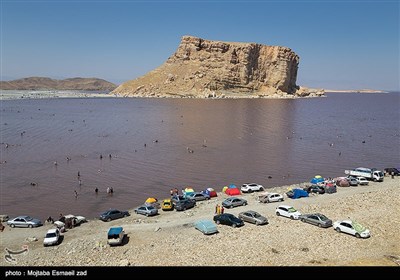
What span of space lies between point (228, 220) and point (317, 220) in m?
6.53


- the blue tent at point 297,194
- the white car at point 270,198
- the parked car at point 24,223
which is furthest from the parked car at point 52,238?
the blue tent at point 297,194

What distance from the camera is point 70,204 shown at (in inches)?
1375

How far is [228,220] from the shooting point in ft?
86.9

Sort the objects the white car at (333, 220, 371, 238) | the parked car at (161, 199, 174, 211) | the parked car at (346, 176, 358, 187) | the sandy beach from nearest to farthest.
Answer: the sandy beach, the white car at (333, 220, 371, 238), the parked car at (161, 199, 174, 211), the parked car at (346, 176, 358, 187)

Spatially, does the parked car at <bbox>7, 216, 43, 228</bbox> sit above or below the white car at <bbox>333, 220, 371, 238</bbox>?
below

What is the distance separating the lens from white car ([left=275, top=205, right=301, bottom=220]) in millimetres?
28094

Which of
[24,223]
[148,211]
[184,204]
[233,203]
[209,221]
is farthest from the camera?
[184,204]

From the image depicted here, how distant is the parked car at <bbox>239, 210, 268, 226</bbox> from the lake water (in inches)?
474

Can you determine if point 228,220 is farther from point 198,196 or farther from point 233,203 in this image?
point 198,196

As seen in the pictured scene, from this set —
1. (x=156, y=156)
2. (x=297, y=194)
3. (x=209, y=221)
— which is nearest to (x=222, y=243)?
(x=209, y=221)

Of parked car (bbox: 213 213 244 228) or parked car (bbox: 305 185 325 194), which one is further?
parked car (bbox: 305 185 325 194)

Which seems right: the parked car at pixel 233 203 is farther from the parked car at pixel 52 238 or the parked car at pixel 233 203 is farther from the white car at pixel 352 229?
the parked car at pixel 52 238

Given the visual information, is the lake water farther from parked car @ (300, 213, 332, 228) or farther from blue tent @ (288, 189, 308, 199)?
parked car @ (300, 213, 332, 228)

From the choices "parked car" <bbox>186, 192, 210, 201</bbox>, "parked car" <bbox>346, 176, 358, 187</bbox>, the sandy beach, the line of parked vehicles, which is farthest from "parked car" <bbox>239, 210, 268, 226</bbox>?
"parked car" <bbox>346, 176, 358, 187</bbox>
